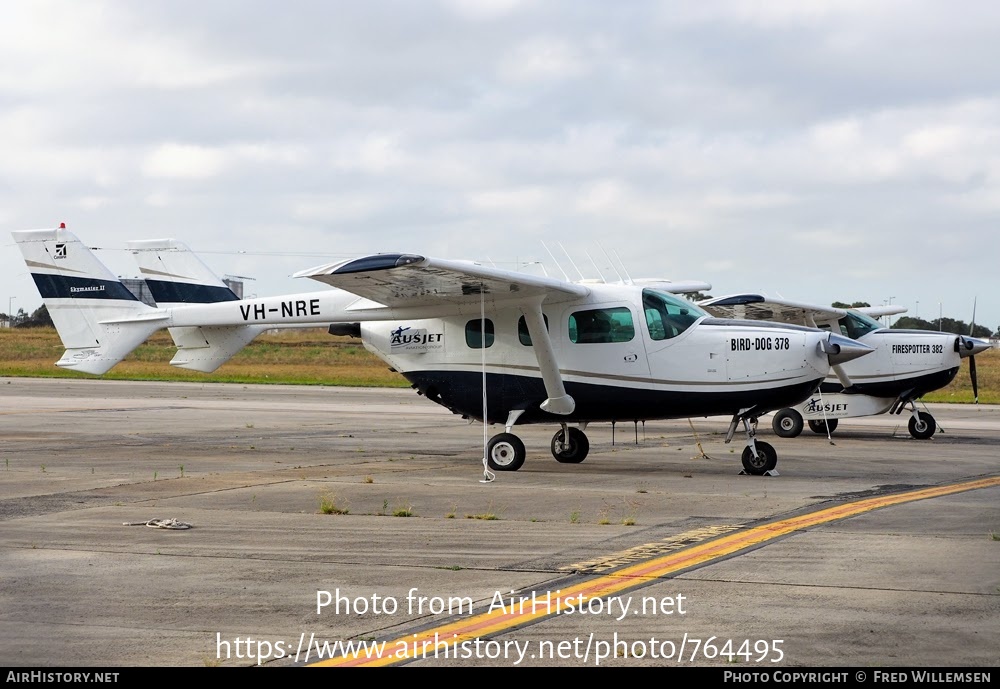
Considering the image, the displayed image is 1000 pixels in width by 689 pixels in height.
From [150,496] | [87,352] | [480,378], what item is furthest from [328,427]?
[150,496]

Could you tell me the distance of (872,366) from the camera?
23.0 metres

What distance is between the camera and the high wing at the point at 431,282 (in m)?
12.8

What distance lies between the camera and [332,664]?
5340mm

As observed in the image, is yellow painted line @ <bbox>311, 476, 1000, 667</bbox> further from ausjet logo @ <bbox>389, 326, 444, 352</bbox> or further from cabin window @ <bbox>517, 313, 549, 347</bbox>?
ausjet logo @ <bbox>389, 326, 444, 352</bbox>

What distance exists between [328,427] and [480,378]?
8896mm

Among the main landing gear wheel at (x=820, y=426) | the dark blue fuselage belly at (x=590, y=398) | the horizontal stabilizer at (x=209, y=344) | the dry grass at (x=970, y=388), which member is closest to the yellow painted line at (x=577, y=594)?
the dark blue fuselage belly at (x=590, y=398)

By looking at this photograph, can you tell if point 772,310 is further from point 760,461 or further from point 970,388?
point 970,388

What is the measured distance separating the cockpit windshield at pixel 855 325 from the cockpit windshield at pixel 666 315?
912 centimetres

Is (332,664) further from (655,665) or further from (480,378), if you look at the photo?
(480,378)

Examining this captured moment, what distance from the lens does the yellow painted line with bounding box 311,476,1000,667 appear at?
555 cm

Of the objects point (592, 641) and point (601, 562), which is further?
point (601, 562)

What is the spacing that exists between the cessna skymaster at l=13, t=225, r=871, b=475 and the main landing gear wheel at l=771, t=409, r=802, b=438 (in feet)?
24.1

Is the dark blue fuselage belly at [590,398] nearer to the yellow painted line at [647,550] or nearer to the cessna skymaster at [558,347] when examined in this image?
the cessna skymaster at [558,347]

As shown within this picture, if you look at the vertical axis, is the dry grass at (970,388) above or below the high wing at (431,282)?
below
